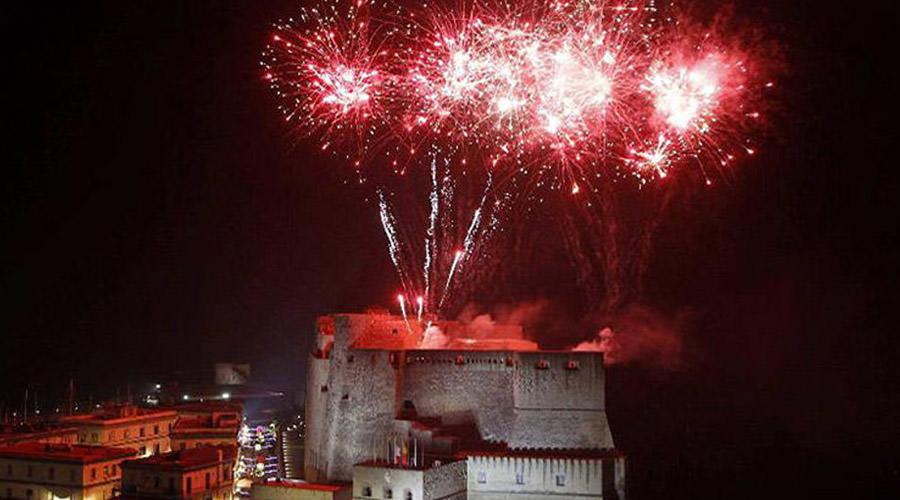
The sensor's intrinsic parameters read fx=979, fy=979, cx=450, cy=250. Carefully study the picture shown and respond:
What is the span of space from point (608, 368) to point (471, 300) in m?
8.92

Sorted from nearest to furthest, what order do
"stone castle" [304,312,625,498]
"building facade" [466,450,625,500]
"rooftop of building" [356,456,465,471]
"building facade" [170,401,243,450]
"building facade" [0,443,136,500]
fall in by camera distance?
"rooftop of building" [356,456,465,471] < "building facade" [466,450,625,500] < "stone castle" [304,312,625,498] < "building facade" [0,443,136,500] < "building facade" [170,401,243,450]

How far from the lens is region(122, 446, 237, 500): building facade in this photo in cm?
3822

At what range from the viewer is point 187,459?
39875 mm

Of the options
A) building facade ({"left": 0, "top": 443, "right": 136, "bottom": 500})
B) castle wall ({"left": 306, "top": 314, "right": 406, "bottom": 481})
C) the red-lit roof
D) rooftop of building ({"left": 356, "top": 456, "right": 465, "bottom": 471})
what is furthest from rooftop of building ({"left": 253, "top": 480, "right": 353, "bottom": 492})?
building facade ({"left": 0, "top": 443, "right": 136, "bottom": 500})

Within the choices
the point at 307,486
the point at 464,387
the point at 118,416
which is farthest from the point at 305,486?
the point at 118,416

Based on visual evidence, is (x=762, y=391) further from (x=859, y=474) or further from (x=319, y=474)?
(x=319, y=474)

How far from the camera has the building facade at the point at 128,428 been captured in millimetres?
48062

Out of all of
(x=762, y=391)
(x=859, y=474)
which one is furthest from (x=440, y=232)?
(x=859, y=474)

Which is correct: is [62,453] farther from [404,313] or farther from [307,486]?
[404,313]

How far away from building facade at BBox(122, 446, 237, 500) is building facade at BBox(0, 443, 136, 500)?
2.03 meters

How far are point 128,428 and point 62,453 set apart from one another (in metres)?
7.73

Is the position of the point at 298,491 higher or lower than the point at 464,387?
lower

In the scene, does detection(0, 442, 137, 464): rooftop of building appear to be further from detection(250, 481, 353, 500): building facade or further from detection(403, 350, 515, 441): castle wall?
detection(403, 350, 515, 441): castle wall

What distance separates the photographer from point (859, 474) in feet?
173
